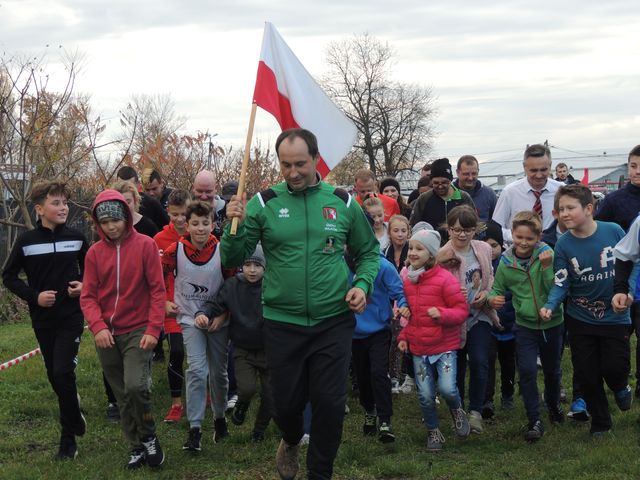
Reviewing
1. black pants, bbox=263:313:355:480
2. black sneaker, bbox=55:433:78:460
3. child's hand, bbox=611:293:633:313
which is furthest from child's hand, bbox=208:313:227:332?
child's hand, bbox=611:293:633:313

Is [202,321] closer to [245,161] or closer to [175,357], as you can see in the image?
[175,357]

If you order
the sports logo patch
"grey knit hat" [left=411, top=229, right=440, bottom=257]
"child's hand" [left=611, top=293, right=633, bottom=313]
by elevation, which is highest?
the sports logo patch

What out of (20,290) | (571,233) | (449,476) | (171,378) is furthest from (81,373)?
(571,233)

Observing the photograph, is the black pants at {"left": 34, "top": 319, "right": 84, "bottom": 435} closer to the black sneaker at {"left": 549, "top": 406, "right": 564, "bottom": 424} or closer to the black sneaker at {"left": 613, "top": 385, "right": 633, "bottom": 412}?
the black sneaker at {"left": 549, "top": 406, "right": 564, "bottom": 424}

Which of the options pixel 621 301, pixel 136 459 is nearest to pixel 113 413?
pixel 136 459

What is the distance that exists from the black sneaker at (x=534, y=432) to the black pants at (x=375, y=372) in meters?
1.11

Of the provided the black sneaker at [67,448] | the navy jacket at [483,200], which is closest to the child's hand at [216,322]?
the black sneaker at [67,448]

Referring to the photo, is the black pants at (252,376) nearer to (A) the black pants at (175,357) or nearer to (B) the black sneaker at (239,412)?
(B) the black sneaker at (239,412)

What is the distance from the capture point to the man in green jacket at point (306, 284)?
4.90 meters

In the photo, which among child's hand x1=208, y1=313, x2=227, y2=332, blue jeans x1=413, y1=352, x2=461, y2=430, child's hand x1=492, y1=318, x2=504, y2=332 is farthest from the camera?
child's hand x1=492, y1=318, x2=504, y2=332

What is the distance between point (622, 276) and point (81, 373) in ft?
20.4

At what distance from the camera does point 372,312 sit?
694 cm

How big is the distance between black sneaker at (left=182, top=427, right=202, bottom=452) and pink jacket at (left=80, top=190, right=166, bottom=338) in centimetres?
99

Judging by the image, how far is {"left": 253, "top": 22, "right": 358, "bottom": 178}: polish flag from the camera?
5.86m
